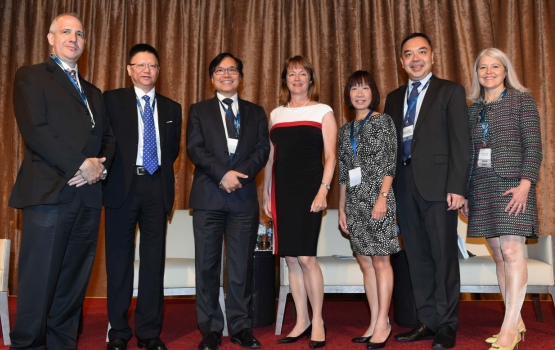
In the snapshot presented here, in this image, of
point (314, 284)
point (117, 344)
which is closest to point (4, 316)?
point (117, 344)

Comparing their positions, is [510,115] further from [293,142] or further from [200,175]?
[200,175]

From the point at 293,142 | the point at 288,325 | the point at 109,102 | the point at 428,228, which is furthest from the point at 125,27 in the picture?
the point at 428,228

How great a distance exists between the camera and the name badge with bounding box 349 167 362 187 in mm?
3512

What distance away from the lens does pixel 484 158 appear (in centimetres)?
330

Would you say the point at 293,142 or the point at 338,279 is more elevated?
the point at 293,142

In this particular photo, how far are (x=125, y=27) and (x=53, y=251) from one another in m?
3.61

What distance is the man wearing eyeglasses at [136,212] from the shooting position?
11.2 ft

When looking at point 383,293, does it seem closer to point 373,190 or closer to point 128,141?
point 373,190

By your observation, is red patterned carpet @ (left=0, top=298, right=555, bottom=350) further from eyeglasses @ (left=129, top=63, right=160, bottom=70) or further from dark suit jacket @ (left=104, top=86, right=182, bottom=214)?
eyeglasses @ (left=129, top=63, right=160, bottom=70)

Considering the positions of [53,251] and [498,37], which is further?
[498,37]

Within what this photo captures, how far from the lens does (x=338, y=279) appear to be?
13.3 feet

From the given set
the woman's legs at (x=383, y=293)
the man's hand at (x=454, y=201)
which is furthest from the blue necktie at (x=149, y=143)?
the man's hand at (x=454, y=201)

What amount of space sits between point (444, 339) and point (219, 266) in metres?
1.45

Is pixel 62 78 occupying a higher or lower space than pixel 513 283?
higher
